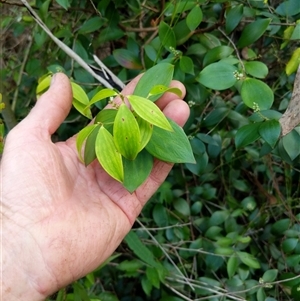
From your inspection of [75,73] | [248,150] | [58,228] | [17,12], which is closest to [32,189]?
[58,228]

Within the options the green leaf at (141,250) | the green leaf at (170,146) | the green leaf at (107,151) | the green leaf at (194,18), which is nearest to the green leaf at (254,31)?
the green leaf at (194,18)

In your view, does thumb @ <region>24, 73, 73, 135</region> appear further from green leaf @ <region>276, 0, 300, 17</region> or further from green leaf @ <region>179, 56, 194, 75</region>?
green leaf @ <region>276, 0, 300, 17</region>

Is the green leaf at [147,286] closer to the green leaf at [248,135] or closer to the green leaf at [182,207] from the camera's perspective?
the green leaf at [182,207]

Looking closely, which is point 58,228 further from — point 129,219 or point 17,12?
point 17,12

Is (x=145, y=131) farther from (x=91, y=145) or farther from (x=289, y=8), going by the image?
(x=289, y=8)

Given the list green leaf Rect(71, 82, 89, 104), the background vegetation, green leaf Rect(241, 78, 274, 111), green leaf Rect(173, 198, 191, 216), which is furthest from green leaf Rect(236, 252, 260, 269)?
green leaf Rect(71, 82, 89, 104)

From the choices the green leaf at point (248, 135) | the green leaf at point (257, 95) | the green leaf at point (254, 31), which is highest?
the green leaf at point (254, 31)
